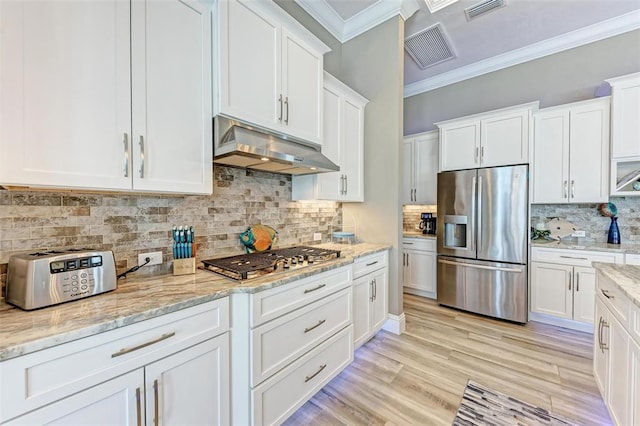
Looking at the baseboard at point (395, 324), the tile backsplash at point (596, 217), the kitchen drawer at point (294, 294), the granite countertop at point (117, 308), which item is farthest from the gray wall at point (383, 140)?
the tile backsplash at point (596, 217)

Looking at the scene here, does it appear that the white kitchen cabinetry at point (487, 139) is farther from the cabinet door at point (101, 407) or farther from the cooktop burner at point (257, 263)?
the cabinet door at point (101, 407)

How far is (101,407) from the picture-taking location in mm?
949

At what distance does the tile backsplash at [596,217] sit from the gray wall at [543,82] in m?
1.31

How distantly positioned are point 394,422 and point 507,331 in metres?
1.94

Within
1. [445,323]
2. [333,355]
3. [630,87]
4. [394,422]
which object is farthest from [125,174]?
[630,87]

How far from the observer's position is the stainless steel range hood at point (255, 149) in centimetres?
156

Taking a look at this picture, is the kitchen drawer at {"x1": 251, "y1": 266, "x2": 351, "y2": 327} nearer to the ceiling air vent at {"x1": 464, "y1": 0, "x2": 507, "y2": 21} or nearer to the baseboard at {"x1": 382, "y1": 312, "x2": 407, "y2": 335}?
the baseboard at {"x1": 382, "y1": 312, "x2": 407, "y2": 335}

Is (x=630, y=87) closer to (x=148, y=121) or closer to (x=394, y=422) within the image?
(x=394, y=422)

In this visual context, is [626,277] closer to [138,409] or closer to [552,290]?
[552,290]

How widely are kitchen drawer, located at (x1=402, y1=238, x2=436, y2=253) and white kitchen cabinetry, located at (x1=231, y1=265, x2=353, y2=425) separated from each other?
79.8 inches

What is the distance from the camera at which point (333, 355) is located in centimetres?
191

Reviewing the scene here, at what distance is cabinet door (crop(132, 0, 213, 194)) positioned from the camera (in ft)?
4.24

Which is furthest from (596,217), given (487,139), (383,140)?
(383,140)

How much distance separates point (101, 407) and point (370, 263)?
6.40 ft
